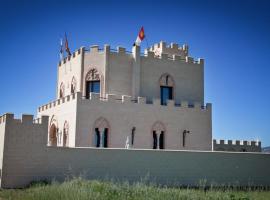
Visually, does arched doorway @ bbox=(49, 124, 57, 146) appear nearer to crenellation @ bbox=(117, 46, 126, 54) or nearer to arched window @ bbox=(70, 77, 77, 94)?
arched window @ bbox=(70, 77, 77, 94)

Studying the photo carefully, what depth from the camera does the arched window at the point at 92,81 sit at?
29.7 metres

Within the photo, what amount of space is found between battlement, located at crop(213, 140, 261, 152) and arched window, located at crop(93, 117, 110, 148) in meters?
12.3

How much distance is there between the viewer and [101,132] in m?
26.8

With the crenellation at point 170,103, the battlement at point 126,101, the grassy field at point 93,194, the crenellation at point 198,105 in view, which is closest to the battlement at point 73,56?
the battlement at point 126,101

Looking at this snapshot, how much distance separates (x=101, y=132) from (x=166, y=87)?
7.91 metres

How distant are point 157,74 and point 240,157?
35.3 ft

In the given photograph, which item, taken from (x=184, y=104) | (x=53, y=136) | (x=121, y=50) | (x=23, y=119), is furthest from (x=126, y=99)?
(x=23, y=119)

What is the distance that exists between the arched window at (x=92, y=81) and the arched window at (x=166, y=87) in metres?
5.38

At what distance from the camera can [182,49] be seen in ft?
117

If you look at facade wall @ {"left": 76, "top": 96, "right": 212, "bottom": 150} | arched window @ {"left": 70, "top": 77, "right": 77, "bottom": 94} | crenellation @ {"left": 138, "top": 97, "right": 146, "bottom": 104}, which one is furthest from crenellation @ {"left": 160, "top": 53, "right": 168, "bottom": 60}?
arched window @ {"left": 70, "top": 77, "right": 77, "bottom": 94}

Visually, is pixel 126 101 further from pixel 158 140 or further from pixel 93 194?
pixel 93 194

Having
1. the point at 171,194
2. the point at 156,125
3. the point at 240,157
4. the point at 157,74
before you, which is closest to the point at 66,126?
the point at 156,125

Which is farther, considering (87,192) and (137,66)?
(137,66)

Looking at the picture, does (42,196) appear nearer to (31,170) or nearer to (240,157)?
(31,170)
